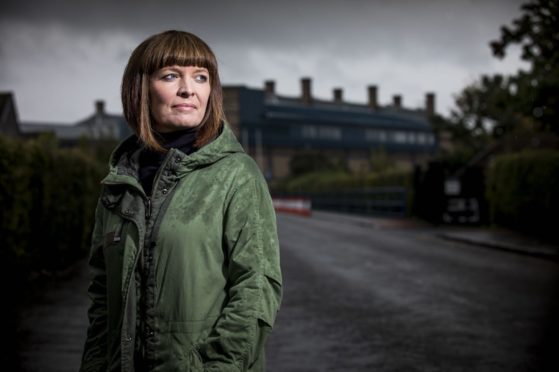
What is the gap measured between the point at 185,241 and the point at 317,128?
72.1 m

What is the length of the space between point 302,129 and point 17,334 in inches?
2595

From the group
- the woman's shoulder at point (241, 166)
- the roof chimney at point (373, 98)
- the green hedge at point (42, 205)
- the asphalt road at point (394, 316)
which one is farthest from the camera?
the roof chimney at point (373, 98)

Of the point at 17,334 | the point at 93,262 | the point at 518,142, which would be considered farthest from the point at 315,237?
the point at 518,142

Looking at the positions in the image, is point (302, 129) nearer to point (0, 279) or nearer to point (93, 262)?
point (0, 279)

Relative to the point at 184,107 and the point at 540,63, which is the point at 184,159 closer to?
the point at 184,107

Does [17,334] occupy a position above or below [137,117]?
below

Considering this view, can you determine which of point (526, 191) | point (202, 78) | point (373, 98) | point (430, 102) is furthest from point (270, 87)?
point (202, 78)

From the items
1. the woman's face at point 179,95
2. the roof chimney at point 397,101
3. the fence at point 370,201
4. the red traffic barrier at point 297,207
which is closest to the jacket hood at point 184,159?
the woman's face at point 179,95

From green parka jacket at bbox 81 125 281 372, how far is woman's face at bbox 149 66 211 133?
142 millimetres

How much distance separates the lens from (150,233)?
79.8 inches

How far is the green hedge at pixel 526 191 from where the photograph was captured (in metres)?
15.8

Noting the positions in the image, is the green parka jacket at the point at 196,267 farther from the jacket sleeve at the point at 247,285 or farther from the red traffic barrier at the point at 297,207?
the red traffic barrier at the point at 297,207

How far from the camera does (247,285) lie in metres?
1.95

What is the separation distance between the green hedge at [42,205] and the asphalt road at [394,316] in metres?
0.57
